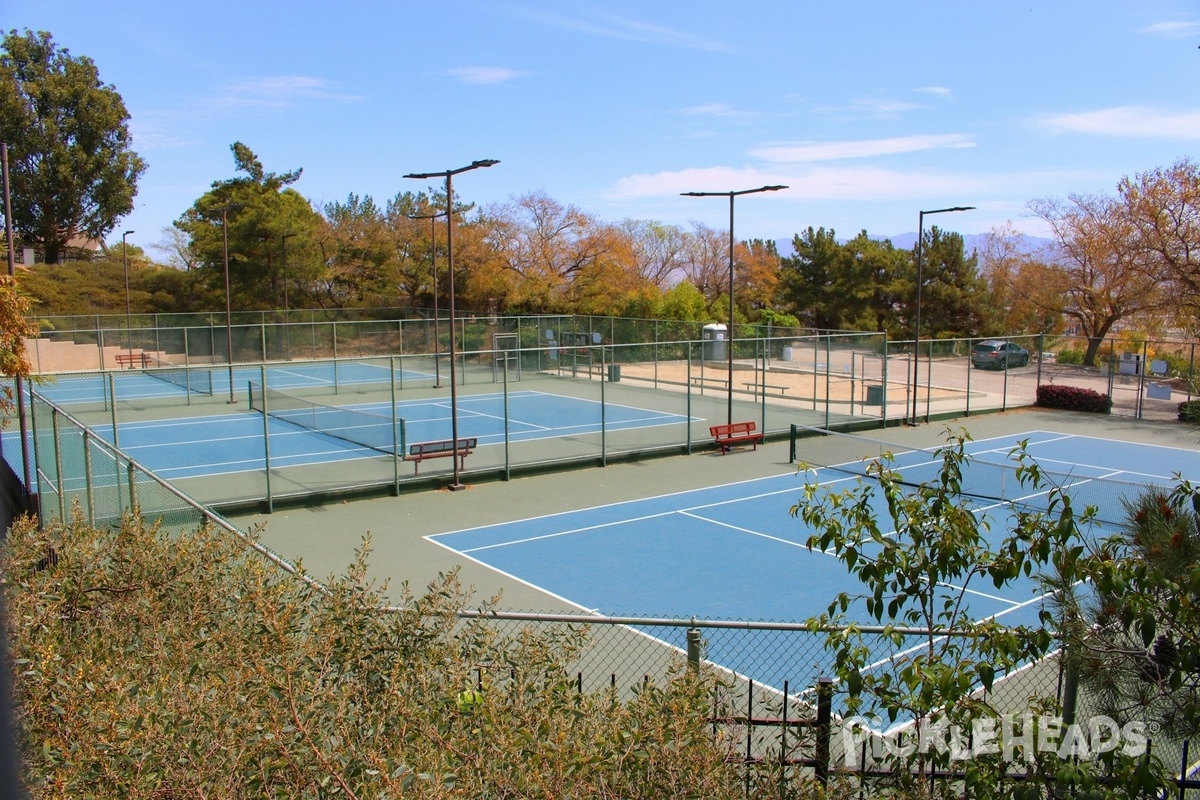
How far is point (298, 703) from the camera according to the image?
387 centimetres

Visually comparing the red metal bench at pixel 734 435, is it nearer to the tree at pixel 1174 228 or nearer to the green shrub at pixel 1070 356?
the tree at pixel 1174 228

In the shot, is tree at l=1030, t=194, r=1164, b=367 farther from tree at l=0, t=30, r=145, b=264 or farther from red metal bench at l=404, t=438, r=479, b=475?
tree at l=0, t=30, r=145, b=264

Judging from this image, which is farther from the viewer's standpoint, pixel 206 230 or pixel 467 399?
pixel 206 230

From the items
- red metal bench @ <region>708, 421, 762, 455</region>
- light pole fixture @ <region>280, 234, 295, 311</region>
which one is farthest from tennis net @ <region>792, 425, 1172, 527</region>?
light pole fixture @ <region>280, 234, 295, 311</region>

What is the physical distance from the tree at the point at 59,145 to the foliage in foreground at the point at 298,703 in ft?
194

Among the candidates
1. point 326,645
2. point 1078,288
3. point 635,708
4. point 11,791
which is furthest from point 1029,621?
point 1078,288

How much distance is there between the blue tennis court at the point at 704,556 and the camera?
13336 mm

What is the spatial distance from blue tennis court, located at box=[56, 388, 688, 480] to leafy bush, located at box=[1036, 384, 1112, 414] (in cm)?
1272

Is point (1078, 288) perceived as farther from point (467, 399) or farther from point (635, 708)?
point (635, 708)

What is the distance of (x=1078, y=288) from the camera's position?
45.5 m

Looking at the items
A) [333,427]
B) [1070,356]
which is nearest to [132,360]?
[333,427]

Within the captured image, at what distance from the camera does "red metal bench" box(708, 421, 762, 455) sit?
24516 millimetres

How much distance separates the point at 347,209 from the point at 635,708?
67097mm

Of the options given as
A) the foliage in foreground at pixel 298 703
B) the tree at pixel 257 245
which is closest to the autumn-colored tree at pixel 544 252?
the tree at pixel 257 245
